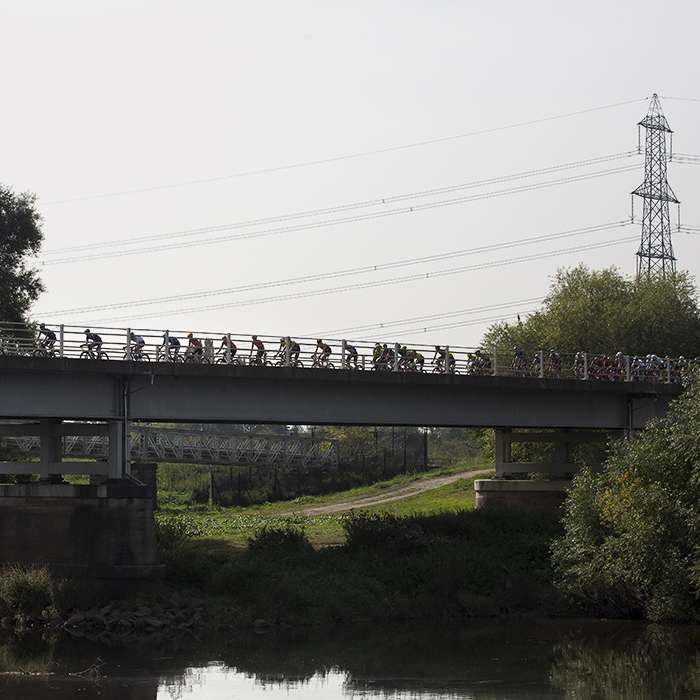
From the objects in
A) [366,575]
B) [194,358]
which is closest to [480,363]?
[366,575]

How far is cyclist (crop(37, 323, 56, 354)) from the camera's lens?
34375mm

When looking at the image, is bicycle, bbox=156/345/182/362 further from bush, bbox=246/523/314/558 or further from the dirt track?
the dirt track

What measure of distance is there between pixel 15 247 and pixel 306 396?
58.5 ft

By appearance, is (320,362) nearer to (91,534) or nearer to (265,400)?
(265,400)

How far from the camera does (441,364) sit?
41.9 m

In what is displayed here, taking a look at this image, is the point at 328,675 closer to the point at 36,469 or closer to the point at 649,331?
the point at 36,469

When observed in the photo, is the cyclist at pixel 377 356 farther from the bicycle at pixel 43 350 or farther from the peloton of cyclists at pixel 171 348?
the bicycle at pixel 43 350

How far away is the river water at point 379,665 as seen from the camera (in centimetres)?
2275

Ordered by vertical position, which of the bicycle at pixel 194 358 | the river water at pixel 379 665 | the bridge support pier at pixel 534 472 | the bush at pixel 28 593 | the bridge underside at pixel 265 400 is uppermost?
the bicycle at pixel 194 358

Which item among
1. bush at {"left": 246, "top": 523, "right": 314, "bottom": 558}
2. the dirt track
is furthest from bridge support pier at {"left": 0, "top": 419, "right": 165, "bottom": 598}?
the dirt track

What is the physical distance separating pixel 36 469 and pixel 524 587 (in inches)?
681

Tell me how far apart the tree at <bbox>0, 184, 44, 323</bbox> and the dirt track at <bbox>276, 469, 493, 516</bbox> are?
68.5 ft

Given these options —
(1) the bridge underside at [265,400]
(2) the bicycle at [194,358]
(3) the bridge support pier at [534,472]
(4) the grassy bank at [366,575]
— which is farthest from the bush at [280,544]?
(3) the bridge support pier at [534,472]

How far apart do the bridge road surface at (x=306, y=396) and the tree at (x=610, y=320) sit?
1582cm
